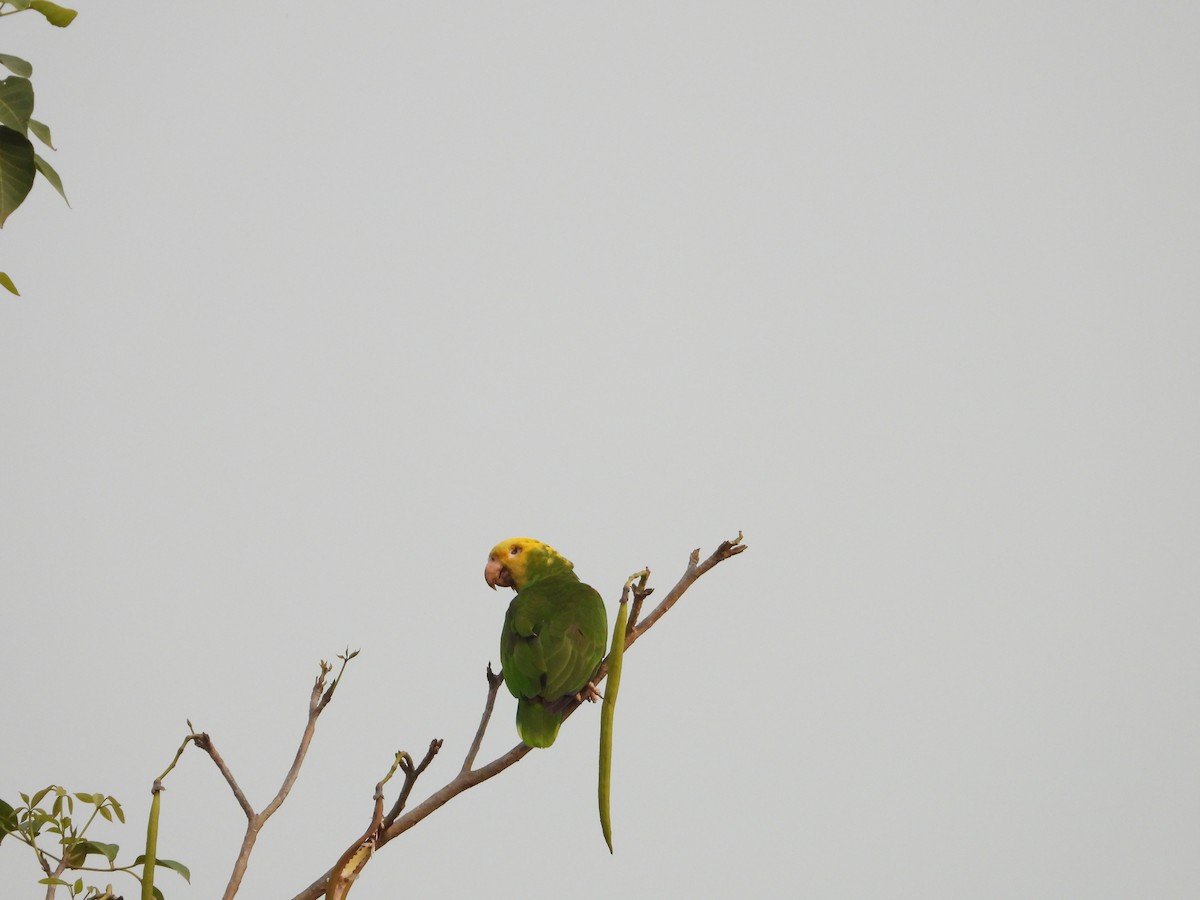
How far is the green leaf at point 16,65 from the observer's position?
5.84 feet

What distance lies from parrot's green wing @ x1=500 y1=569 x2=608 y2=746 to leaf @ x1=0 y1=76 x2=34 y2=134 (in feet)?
7.16

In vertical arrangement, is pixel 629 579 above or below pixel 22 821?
above

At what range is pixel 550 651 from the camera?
3.39m

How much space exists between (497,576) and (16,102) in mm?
3116

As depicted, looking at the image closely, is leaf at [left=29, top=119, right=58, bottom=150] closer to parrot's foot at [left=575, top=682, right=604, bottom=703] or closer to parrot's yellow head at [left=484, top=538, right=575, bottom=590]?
parrot's foot at [left=575, top=682, right=604, bottom=703]

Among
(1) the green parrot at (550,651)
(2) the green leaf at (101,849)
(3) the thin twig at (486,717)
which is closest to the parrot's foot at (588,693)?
(1) the green parrot at (550,651)

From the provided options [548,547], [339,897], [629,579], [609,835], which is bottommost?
[339,897]

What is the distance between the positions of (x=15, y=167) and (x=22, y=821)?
4.57ft

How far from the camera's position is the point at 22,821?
7.05ft

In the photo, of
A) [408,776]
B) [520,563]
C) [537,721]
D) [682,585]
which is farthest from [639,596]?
[520,563]

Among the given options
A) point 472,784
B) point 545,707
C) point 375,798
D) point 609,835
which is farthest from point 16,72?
point 545,707

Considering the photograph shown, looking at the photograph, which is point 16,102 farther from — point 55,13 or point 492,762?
point 492,762

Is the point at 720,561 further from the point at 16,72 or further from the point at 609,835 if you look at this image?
the point at 16,72

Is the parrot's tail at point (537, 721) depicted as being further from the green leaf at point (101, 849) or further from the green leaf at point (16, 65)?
the green leaf at point (16, 65)
